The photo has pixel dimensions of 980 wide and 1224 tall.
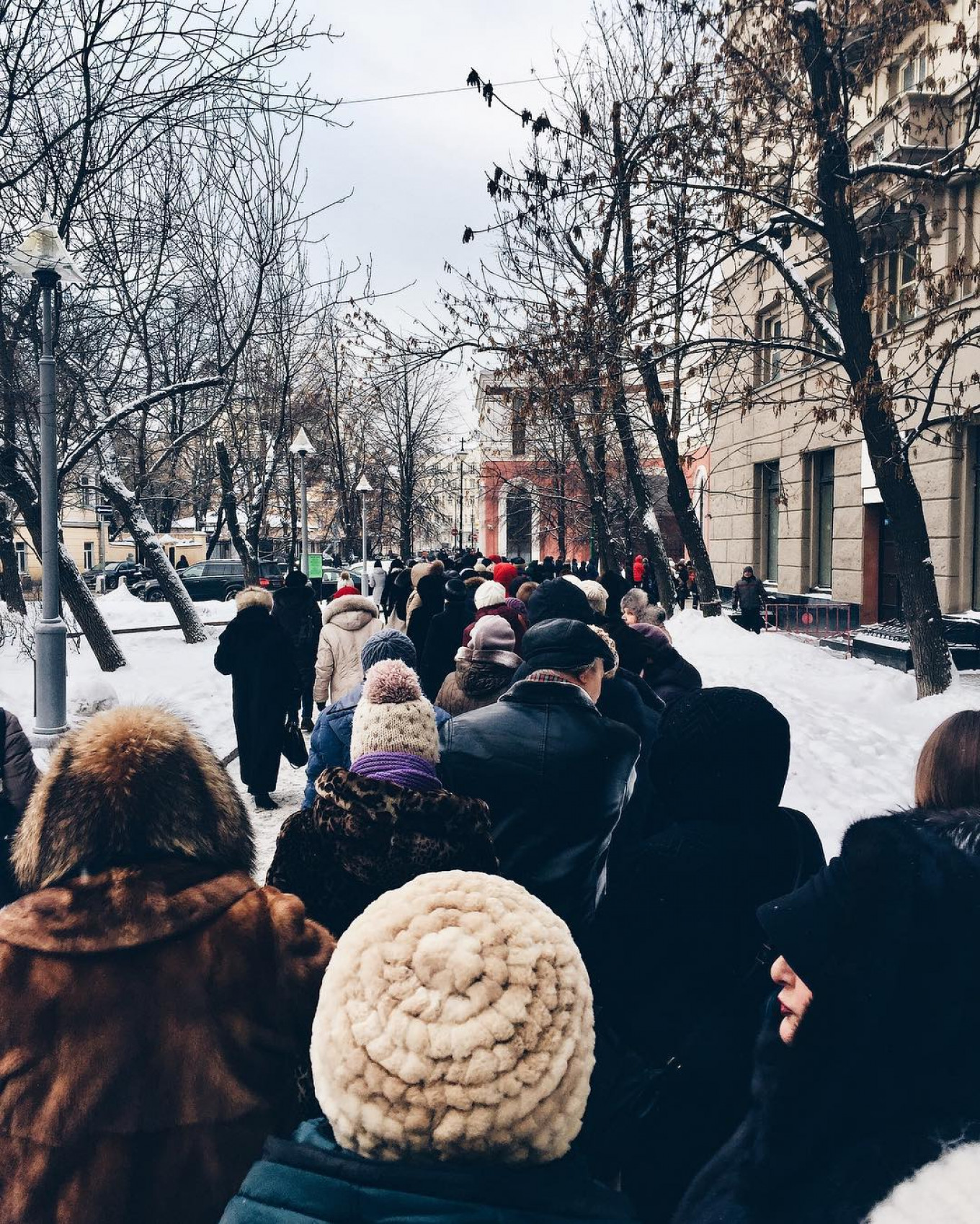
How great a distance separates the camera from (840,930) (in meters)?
1.63

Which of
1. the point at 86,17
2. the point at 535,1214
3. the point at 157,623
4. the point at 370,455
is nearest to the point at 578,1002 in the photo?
the point at 535,1214

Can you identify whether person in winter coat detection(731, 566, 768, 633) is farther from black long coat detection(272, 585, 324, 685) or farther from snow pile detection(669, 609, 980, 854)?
black long coat detection(272, 585, 324, 685)

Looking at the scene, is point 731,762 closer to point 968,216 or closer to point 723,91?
point 723,91

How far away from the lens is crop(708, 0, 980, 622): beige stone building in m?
11.4

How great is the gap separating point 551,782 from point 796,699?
916 cm

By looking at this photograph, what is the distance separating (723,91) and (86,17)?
726cm

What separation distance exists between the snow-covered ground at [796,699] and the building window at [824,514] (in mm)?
5224

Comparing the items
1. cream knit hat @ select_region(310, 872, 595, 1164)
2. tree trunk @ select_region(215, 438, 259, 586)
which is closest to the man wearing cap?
cream knit hat @ select_region(310, 872, 595, 1164)

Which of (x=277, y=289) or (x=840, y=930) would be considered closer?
(x=840, y=930)

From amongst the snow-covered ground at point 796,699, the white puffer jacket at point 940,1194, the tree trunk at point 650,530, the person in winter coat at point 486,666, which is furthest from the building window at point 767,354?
the white puffer jacket at point 940,1194

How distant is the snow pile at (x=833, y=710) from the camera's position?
8.04m

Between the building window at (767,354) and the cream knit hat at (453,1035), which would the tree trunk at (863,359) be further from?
the building window at (767,354)

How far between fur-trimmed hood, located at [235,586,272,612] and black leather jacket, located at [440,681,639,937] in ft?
16.7

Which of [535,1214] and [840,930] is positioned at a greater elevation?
[840,930]
